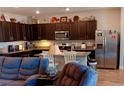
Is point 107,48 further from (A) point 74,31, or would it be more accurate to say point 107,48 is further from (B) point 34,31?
(B) point 34,31

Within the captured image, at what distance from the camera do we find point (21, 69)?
4.34 metres

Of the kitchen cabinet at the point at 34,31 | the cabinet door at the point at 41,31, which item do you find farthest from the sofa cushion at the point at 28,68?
the kitchen cabinet at the point at 34,31

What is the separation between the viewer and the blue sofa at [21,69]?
13.8 ft

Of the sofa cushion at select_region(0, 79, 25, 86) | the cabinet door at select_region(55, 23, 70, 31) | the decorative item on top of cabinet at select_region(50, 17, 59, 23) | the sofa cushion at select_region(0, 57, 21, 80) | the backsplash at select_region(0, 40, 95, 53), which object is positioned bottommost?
the sofa cushion at select_region(0, 79, 25, 86)

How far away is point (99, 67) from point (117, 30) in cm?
172

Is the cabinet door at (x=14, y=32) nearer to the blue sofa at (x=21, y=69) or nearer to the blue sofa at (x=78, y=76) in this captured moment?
the blue sofa at (x=21, y=69)

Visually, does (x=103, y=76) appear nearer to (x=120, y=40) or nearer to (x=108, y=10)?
(x=120, y=40)

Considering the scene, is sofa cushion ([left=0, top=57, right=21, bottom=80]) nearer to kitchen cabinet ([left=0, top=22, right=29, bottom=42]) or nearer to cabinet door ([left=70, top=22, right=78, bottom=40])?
kitchen cabinet ([left=0, top=22, right=29, bottom=42])

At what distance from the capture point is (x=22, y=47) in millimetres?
8336

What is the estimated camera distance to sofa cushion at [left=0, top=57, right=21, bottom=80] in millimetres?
4359

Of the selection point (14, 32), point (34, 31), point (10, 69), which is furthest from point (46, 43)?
point (10, 69)

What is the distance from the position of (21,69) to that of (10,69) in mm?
291

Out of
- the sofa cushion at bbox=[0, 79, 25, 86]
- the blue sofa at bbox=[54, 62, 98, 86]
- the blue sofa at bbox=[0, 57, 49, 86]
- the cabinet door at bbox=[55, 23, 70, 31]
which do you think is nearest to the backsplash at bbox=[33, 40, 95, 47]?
the cabinet door at bbox=[55, 23, 70, 31]
